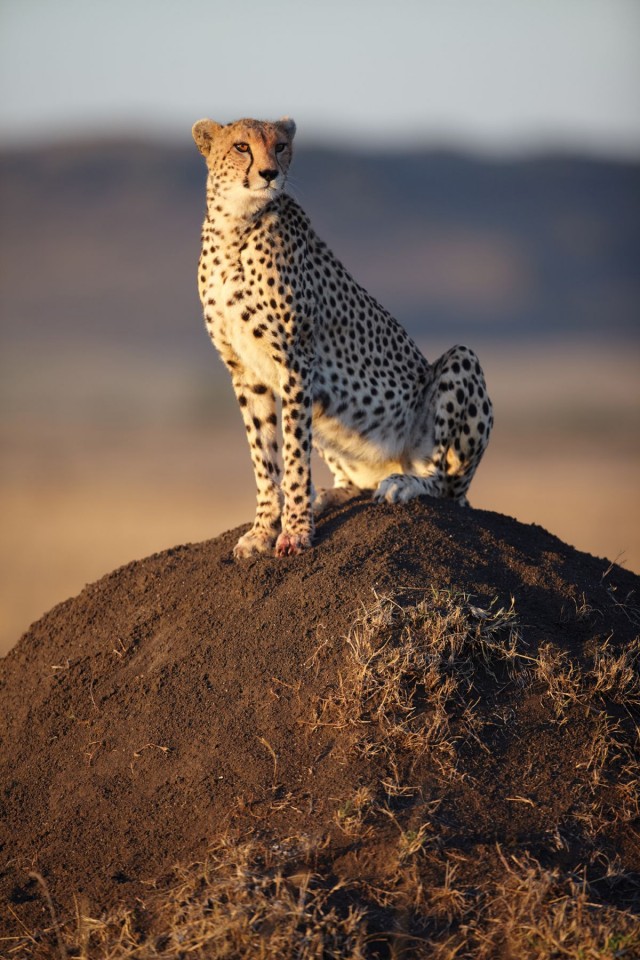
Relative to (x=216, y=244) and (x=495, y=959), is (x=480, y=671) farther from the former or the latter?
(x=216, y=244)

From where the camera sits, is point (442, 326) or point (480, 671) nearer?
point (480, 671)

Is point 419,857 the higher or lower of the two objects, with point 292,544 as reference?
lower

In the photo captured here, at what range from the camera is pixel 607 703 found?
458 centimetres

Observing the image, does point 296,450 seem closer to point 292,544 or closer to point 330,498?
point 292,544

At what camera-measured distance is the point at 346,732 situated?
14.4ft

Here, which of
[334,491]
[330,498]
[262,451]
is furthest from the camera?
[334,491]

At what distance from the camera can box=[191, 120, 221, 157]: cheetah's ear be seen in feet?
18.3

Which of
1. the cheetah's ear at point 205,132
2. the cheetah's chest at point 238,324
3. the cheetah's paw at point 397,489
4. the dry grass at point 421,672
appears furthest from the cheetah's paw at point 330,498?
the cheetah's ear at point 205,132

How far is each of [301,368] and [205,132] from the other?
1.07 meters

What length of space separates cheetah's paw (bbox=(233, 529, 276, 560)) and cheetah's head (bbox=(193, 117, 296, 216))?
135cm

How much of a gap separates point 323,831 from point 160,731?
90 centimetres

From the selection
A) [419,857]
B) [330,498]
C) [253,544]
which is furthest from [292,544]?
[419,857]

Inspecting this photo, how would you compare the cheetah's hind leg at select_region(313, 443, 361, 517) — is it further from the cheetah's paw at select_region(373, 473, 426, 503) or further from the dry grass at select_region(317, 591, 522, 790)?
the dry grass at select_region(317, 591, 522, 790)

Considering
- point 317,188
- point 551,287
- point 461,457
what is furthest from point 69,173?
point 461,457
